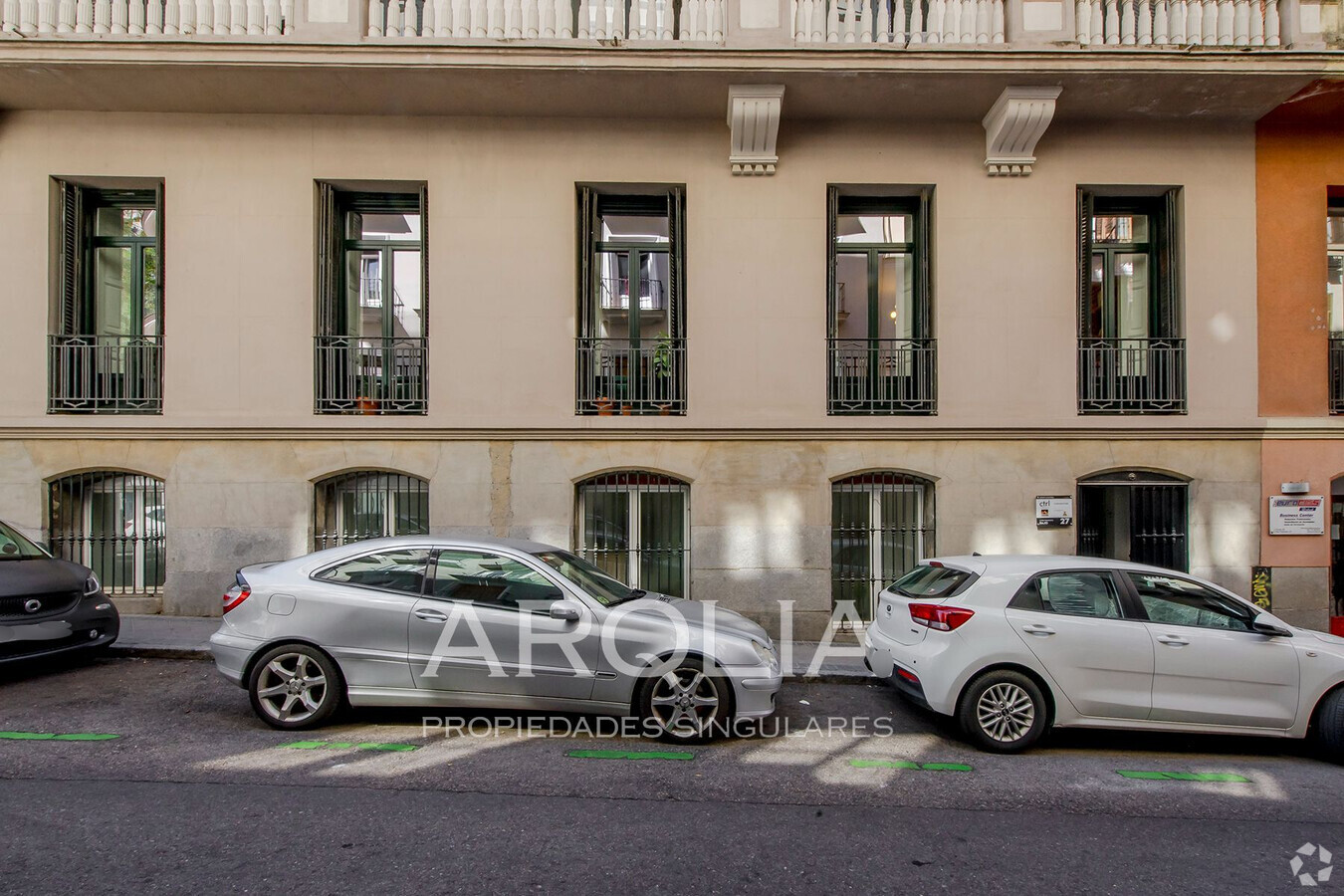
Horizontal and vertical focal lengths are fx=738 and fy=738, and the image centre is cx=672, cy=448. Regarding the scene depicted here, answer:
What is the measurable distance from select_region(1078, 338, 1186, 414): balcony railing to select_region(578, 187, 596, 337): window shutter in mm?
6819

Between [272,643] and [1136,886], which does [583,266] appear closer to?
[272,643]

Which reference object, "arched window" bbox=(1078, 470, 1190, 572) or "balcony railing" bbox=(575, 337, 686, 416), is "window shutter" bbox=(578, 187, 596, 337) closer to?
"balcony railing" bbox=(575, 337, 686, 416)

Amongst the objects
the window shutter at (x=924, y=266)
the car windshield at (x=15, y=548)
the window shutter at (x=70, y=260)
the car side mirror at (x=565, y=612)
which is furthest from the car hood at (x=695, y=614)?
the window shutter at (x=70, y=260)

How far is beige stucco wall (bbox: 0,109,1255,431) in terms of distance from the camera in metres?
9.89

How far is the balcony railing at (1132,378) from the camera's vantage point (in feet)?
33.2

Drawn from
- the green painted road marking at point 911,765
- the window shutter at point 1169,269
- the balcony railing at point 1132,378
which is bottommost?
the green painted road marking at point 911,765

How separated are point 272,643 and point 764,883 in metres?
4.22

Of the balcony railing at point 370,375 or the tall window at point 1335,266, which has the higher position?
the tall window at point 1335,266

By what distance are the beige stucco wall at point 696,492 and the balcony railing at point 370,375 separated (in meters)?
0.58

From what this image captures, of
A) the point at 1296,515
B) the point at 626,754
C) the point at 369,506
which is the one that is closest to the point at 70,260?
the point at 369,506

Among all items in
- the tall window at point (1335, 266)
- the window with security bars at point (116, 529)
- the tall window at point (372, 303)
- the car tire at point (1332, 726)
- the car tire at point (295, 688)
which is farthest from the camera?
the tall window at point (1335, 266)

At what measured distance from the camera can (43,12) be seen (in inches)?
368

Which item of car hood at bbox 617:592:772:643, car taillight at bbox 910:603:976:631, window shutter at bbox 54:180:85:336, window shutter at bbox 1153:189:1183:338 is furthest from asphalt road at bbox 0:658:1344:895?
window shutter at bbox 1153:189:1183:338

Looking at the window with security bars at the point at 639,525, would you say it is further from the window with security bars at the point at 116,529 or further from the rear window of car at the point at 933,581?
the window with security bars at the point at 116,529
